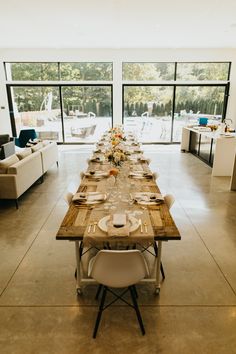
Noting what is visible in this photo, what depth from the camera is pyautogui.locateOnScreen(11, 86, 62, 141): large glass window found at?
32.7 feet

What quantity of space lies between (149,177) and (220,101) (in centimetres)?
828

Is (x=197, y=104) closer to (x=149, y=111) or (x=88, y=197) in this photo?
(x=149, y=111)

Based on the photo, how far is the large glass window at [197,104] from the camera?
33.0 feet

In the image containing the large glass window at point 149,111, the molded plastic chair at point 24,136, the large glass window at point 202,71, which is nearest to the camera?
the molded plastic chair at point 24,136

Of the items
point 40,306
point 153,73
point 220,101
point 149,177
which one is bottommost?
point 40,306

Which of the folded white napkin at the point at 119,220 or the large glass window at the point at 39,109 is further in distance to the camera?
the large glass window at the point at 39,109

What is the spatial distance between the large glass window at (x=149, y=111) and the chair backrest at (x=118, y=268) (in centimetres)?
902

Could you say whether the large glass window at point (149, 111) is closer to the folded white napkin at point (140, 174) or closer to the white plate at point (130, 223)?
the folded white napkin at point (140, 174)

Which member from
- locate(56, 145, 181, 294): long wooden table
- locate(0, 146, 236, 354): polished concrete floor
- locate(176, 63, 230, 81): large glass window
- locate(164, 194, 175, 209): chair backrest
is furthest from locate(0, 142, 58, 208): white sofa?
locate(176, 63, 230, 81): large glass window

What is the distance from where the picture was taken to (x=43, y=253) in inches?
124

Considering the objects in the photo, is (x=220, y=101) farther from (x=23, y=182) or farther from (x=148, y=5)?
(x=23, y=182)

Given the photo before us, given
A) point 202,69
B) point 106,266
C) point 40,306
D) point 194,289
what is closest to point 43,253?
point 40,306

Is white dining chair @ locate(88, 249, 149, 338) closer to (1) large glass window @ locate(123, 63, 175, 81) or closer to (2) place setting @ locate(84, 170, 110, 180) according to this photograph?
(2) place setting @ locate(84, 170, 110, 180)

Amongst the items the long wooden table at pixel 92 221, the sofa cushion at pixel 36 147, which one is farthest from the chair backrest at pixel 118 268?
the sofa cushion at pixel 36 147
